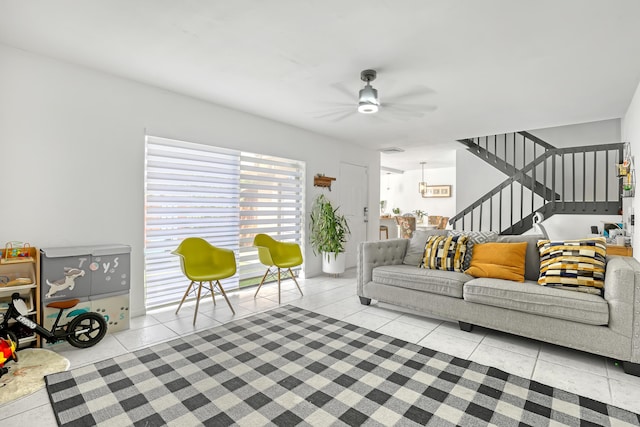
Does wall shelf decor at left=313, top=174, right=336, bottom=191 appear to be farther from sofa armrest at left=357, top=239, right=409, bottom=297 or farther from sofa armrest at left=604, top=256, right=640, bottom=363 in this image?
sofa armrest at left=604, top=256, right=640, bottom=363

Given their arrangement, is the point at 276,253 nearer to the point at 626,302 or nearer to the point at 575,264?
the point at 575,264

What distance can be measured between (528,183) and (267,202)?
5072 millimetres

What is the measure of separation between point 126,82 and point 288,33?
6.37ft

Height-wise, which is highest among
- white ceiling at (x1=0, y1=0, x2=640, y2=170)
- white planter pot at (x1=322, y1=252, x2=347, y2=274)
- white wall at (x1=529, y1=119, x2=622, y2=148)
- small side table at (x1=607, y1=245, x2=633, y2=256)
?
white wall at (x1=529, y1=119, x2=622, y2=148)

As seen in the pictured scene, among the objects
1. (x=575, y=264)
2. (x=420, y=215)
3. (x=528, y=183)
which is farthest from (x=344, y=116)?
(x=420, y=215)

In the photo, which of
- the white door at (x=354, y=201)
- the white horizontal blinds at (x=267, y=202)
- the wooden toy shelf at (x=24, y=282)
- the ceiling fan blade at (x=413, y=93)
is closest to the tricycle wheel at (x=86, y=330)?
the wooden toy shelf at (x=24, y=282)

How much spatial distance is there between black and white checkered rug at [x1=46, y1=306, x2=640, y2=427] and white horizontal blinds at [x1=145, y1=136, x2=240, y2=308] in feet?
3.72

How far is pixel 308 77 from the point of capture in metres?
3.25

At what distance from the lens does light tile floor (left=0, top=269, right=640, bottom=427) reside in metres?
2.04

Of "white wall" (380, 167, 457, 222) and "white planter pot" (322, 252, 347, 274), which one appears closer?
"white planter pot" (322, 252, 347, 274)

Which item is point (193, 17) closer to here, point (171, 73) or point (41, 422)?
point (171, 73)

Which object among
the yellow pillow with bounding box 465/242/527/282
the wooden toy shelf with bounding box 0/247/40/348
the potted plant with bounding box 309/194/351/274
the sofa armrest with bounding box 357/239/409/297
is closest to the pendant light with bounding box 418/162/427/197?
the potted plant with bounding box 309/194/351/274

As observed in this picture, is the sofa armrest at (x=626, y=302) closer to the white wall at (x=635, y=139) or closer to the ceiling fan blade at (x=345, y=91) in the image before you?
the white wall at (x=635, y=139)

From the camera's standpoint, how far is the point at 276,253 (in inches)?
174
